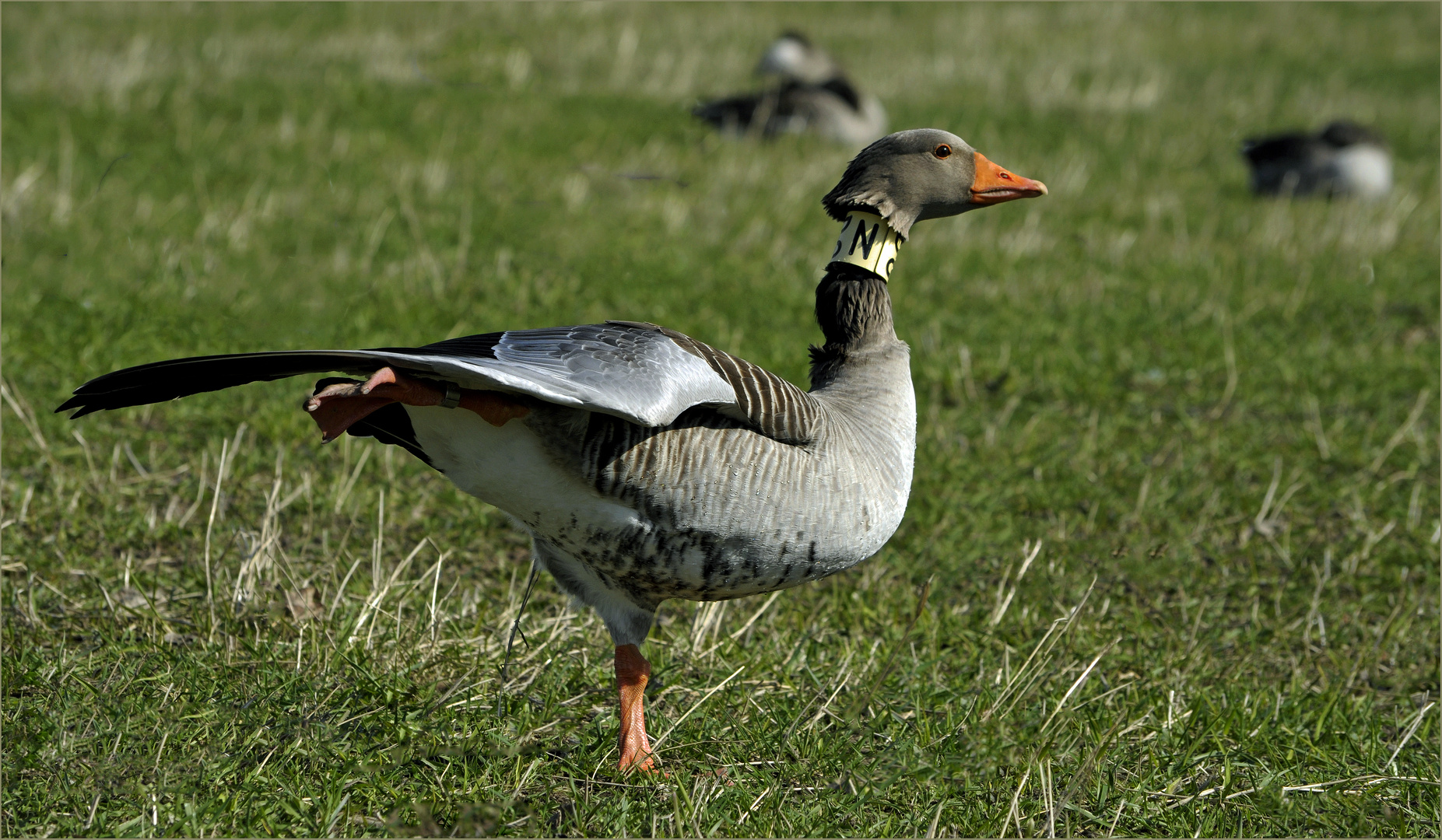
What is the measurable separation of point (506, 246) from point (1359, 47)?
1674 centimetres

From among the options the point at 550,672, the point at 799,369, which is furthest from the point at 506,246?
the point at 550,672

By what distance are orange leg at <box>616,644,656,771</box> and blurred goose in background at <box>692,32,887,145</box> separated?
9.16m

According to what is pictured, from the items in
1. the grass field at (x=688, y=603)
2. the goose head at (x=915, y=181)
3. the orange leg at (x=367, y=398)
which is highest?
the goose head at (x=915, y=181)

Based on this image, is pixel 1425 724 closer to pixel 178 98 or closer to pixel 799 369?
pixel 799 369

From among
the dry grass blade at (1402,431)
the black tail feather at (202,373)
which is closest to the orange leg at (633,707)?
the black tail feather at (202,373)

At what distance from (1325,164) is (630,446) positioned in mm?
10982

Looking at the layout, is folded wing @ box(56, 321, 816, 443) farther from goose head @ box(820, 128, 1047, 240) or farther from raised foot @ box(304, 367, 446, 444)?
goose head @ box(820, 128, 1047, 240)

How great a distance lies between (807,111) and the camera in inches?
516

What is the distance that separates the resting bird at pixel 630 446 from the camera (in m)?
2.90

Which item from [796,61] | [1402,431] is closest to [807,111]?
[796,61]

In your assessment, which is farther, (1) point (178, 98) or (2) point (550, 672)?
(1) point (178, 98)

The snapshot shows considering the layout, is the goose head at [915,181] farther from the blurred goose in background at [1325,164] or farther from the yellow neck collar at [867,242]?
the blurred goose in background at [1325,164]

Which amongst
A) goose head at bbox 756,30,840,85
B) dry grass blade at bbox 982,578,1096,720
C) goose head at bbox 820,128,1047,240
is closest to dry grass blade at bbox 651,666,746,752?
dry grass blade at bbox 982,578,1096,720

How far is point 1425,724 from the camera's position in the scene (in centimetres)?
427
